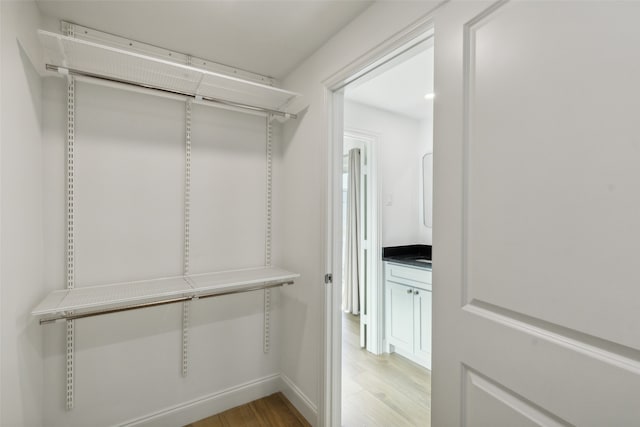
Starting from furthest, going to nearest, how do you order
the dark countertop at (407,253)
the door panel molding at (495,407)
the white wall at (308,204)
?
1. the dark countertop at (407,253)
2. the white wall at (308,204)
3. the door panel molding at (495,407)

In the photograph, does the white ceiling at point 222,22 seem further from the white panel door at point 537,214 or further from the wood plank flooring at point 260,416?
the wood plank flooring at point 260,416

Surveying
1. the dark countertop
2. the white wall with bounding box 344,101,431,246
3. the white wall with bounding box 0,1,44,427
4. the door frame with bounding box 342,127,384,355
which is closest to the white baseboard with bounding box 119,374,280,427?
the white wall with bounding box 0,1,44,427

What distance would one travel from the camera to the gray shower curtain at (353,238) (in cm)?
383

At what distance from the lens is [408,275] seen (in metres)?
2.68

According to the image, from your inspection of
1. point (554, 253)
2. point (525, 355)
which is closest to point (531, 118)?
point (554, 253)

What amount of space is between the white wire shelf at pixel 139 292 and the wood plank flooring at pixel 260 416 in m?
0.82

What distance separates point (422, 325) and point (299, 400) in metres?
1.23

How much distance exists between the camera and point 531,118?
855 millimetres

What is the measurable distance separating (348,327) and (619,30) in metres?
3.50

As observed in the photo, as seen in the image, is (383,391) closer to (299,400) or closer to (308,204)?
(299,400)

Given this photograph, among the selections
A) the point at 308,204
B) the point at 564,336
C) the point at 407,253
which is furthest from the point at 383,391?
the point at 564,336

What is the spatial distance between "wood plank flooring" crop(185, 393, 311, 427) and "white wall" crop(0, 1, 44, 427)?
929 mm

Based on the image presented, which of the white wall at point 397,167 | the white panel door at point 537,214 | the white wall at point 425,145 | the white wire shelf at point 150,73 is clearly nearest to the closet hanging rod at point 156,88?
the white wire shelf at point 150,73

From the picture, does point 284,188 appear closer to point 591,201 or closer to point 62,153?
point 62,153
